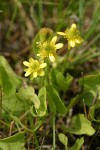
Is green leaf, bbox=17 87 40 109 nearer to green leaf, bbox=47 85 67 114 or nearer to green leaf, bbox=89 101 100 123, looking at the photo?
green leaf, bbox=47 85 67 114

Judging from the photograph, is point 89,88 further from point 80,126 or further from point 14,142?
point 14,142

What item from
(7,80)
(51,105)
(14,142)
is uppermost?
(7,80)

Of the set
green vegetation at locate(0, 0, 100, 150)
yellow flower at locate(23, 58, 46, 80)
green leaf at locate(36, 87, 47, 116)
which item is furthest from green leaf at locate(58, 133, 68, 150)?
yellow flower at locate(23, 58, 46, 80)

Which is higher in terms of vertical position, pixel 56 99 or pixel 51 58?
pixel 51 58

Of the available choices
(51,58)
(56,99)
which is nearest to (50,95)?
(56,99)

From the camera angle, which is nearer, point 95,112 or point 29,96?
point 29,96
